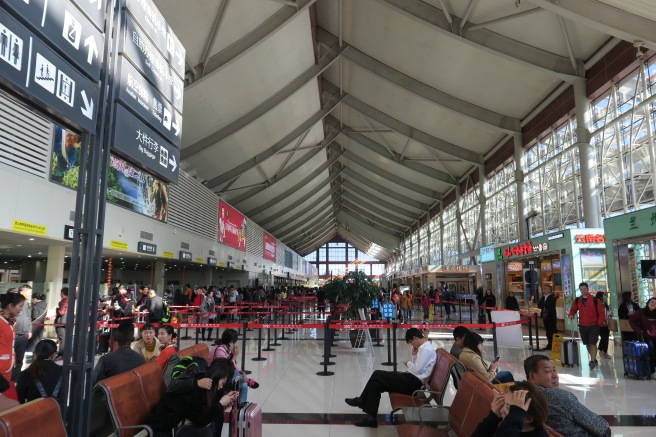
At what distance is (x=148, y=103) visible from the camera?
3.66 m

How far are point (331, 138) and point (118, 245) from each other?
61.7 feet

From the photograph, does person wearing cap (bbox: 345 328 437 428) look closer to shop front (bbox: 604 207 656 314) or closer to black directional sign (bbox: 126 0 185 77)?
black directional sign (bbox: 126 0 185 77)

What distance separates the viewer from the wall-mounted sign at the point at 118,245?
515 inches

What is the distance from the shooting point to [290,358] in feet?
31.8

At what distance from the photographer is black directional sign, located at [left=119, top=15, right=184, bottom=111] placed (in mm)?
3355

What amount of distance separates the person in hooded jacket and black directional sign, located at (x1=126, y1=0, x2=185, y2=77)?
8.15 meters

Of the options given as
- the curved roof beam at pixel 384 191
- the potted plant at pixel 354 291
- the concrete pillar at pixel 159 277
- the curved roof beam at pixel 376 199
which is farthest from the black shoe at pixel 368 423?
the curved roof beam at pixel 376 199

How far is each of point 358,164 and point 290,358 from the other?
27446mm

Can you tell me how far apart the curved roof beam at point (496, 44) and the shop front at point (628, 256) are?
6.08 m

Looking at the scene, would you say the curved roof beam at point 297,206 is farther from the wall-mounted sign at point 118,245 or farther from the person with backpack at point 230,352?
the person with backpack at point 230,352

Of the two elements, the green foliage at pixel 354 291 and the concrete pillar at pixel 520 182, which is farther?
the concrete pillar at pixel 520 182

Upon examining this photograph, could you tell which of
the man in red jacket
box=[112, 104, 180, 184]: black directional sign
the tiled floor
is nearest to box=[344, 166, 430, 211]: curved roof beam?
the tiled floor

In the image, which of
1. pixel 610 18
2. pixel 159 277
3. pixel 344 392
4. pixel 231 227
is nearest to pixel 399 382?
pixel 344 392

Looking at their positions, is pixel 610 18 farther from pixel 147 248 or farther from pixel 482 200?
pixel 482 200
